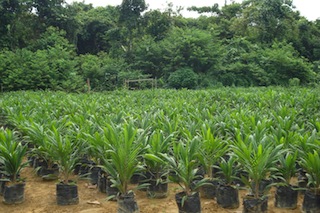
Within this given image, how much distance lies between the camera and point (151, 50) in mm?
23062

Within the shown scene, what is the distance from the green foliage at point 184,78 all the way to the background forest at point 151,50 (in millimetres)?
64

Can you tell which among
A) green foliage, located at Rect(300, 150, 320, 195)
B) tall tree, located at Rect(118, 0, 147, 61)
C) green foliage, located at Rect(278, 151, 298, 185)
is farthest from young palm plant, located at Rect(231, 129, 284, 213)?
tall tree, located at Rect(118, 0, 147, 61)

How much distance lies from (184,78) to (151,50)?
363cm

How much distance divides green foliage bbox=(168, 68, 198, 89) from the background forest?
64mm

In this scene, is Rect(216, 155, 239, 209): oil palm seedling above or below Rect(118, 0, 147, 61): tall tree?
below

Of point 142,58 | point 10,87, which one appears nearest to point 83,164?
point 10,87

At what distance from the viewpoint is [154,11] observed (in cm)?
2483

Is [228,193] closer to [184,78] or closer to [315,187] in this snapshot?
Result: [315,187]

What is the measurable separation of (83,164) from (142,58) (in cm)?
1995

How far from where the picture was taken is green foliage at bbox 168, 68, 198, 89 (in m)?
21.0

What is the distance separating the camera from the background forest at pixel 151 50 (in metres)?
20.1

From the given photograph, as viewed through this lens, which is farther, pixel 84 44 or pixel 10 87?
pixel 84 44

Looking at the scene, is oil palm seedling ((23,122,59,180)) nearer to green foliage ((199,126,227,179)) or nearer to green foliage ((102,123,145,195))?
green foliage ((102,123,145,195))

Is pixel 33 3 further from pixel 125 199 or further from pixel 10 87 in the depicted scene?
pixel 125 199
